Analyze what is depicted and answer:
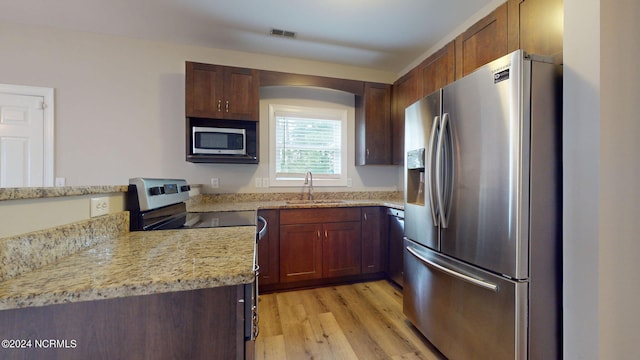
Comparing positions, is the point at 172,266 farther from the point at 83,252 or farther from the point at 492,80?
the point at 492,80

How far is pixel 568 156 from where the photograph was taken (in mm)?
1126

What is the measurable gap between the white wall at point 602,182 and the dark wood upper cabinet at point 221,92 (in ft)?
7.67

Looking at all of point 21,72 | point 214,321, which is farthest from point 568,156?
point 21,72

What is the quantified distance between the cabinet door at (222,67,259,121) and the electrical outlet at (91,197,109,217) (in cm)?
163

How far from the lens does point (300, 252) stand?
247 cm

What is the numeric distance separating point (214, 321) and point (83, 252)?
0.57 m

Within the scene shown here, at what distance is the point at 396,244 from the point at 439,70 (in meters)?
1.67

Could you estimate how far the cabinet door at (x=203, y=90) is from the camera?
2.43 meters

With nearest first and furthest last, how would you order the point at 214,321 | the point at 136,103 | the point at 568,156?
the point at 214,321, the point at 568,156, the point at 136,103

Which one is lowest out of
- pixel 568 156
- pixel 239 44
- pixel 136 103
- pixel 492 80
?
pixel 568 156

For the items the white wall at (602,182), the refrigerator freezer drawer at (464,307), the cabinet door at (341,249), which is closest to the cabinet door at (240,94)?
the cabinet door at (341,249)

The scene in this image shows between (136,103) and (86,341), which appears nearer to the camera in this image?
(86,341)

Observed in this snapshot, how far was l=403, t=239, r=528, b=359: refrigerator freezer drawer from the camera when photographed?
3.71 feet

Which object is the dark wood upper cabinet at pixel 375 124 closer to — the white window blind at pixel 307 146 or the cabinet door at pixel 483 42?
the white window blind at pixel 307 146
